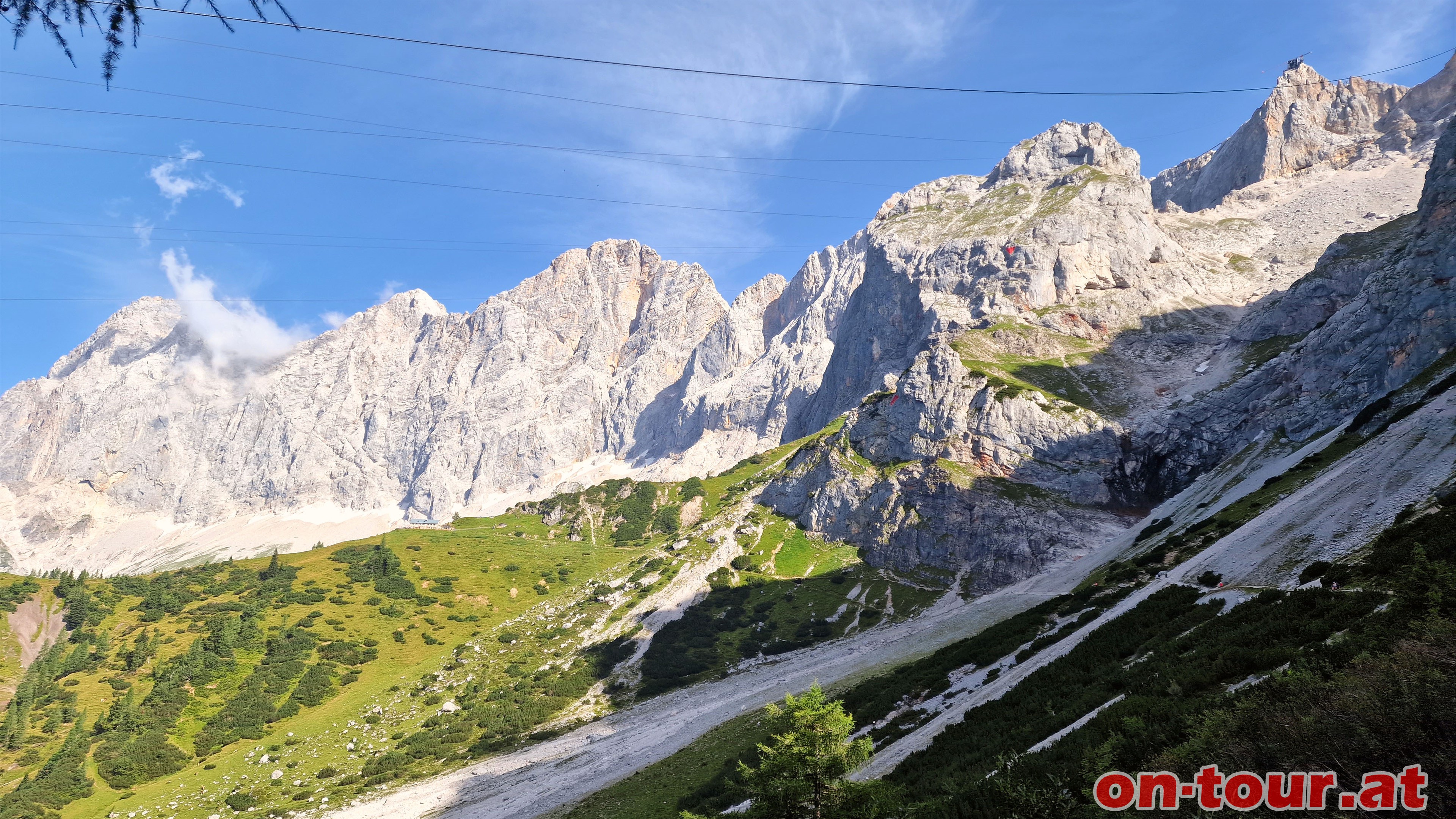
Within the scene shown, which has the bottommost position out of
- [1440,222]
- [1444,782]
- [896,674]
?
[896,674]

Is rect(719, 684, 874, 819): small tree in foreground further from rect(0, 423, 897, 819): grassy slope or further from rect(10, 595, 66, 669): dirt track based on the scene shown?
rect(10, 595, 66, 669): dirt track

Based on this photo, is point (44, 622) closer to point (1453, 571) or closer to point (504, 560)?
point (504, 560)

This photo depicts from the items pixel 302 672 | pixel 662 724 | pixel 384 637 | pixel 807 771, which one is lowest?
pixel 662 724

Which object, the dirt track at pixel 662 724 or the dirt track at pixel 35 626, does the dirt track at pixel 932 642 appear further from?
the dirt track at pixel 35 626

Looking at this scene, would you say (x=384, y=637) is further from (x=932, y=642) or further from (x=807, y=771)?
(x=807, y=771)

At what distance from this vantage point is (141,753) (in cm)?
8088

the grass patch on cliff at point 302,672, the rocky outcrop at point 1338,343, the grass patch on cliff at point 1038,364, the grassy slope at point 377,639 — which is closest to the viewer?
the grassy slope at point 377,639

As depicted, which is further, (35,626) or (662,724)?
(35,626)

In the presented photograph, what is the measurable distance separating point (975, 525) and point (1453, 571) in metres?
115

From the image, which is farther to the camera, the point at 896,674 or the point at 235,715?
the point at 235,715

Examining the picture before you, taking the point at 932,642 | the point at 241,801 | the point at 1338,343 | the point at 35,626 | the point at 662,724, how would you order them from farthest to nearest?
1. the point at 35,626
2. the point at 1338,343
3. the point at 932,642
4. the point at 662,724
5. the point at 241,801

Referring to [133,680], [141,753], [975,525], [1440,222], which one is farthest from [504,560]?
[1440,222]

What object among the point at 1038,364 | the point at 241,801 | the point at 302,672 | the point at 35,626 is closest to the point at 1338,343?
the point at 1038,364

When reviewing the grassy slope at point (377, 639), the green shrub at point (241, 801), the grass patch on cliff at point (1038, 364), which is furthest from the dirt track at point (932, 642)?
the grass patch on cliff at point (1038, 364)
